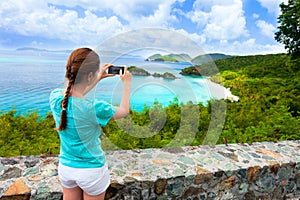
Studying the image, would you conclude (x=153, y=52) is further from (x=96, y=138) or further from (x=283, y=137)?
(x=283, y=137)

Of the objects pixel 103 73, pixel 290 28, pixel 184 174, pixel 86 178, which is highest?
pixel 290 28

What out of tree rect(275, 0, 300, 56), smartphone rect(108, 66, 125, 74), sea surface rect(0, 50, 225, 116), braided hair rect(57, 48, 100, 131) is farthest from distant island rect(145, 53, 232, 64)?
tree rect(275, 0, 300, 56)

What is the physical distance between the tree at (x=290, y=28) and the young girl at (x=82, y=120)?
7957 mm

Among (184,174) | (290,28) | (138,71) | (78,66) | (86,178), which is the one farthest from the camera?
(290,28)

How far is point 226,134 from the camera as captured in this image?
2887 mm

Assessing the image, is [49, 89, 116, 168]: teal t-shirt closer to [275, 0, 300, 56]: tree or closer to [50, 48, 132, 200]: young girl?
[50, 48, 132, 200]: young girl

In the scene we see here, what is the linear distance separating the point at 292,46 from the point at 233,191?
24.6ft

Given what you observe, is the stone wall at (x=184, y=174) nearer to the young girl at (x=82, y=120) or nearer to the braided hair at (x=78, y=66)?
the young girl at (x=82, y=120)

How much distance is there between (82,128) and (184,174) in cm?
85

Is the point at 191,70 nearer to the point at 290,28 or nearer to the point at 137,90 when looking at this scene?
the point at 137,90

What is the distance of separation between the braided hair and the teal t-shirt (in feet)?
0.08

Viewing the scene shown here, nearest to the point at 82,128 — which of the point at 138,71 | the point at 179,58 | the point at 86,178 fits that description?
the point at 86,178

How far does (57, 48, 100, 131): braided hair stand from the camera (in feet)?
3.44

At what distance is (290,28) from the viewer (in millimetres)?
7703
